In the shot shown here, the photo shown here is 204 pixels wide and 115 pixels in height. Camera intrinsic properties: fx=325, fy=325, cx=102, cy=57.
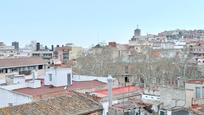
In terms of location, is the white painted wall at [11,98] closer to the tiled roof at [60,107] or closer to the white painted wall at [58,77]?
the white painted wall at [58,77]

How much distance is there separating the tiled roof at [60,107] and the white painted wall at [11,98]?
7.47 m

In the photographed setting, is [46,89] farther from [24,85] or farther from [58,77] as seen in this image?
[24,85]

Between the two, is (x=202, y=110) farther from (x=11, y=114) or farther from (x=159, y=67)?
(x=159, y=67)

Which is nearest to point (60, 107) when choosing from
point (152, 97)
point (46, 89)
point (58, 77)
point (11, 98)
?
point (152, 97)

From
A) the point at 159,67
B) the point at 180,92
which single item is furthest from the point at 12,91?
the point at 159,67

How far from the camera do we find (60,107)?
14398mm

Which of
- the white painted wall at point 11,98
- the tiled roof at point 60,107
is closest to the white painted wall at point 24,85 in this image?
the white painted wall at point 11,98

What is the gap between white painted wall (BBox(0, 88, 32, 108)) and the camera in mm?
22153

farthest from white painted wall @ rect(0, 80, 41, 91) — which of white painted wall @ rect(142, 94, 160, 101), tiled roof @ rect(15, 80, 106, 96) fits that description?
white painted wall @ rect(142, 94, 160, 101)

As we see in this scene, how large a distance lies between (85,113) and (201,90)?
25.4 ft

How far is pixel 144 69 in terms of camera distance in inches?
1828

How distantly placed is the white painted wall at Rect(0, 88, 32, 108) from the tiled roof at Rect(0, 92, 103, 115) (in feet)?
24.5

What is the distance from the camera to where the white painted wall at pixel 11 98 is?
22.2 meters

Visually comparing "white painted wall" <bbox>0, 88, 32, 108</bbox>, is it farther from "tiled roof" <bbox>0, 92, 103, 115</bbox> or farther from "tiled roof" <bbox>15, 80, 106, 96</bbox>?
"tiled roof" <bbox>0, 92, 103, 115</bbox>
